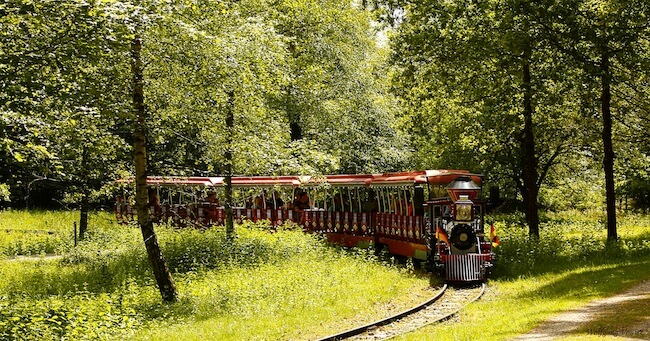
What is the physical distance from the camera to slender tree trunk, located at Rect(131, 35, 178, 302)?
16578 millimetres

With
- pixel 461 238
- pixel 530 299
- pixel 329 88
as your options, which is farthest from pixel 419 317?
pixel 329 88

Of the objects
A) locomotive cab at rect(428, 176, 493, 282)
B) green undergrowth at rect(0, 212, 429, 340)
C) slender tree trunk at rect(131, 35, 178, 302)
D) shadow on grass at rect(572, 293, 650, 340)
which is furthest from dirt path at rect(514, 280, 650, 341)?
slender tree trunk at rect(131, 35, 178, 302)

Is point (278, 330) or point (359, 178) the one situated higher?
point (359, 178)

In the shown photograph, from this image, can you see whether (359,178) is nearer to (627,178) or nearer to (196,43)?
(196,43)

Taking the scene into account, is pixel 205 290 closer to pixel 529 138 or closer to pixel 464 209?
pixel 464 209

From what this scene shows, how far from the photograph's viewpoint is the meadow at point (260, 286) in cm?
1410

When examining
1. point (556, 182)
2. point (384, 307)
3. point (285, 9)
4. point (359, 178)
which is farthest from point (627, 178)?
point (384, 307)

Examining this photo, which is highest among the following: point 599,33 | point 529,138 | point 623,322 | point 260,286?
point 599,33

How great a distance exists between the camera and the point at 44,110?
41.7 feet

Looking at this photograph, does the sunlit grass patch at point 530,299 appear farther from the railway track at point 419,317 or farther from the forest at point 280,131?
the railway track at point 419,317

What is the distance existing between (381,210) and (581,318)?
45.0 feet

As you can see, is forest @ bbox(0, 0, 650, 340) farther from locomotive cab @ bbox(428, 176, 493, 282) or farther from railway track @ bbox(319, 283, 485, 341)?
locomotive cab @ bbox(428, 176, 493, 282)

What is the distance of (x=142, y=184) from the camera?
56.1ft

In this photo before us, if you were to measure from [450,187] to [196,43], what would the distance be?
332 inches
